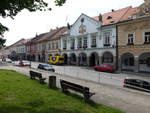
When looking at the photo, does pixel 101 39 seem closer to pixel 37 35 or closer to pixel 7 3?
pixel 7 3

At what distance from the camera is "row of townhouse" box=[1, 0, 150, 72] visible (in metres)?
29.8

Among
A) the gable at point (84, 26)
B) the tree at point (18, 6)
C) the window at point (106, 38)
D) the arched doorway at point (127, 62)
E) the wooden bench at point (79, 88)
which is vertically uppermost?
the gable at point (84, 26)

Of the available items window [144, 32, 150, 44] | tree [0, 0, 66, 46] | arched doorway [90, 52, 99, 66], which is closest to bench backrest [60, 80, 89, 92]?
tree [0, 0, 66, 46]

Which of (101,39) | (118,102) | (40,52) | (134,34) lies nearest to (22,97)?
(118,102)

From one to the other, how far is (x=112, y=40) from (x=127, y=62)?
16.7ft

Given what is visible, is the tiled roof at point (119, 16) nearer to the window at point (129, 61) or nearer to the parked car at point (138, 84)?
the window at point (129, 61)

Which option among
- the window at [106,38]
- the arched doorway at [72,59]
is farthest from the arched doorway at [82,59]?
the window at [106,38]

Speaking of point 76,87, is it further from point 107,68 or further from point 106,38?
point 106,38

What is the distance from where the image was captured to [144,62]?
30.5m

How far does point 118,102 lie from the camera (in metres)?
9.66

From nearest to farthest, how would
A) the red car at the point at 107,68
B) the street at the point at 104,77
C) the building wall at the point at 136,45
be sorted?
the street at the point at 104,77 → the building wall at the point at 136,45 → the red car at the point at 107,68

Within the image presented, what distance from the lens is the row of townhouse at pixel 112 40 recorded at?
29.8 m

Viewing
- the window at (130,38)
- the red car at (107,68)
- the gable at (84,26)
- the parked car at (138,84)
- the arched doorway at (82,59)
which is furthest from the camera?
the arched doorway at (82,59)

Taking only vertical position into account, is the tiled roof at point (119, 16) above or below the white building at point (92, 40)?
above
